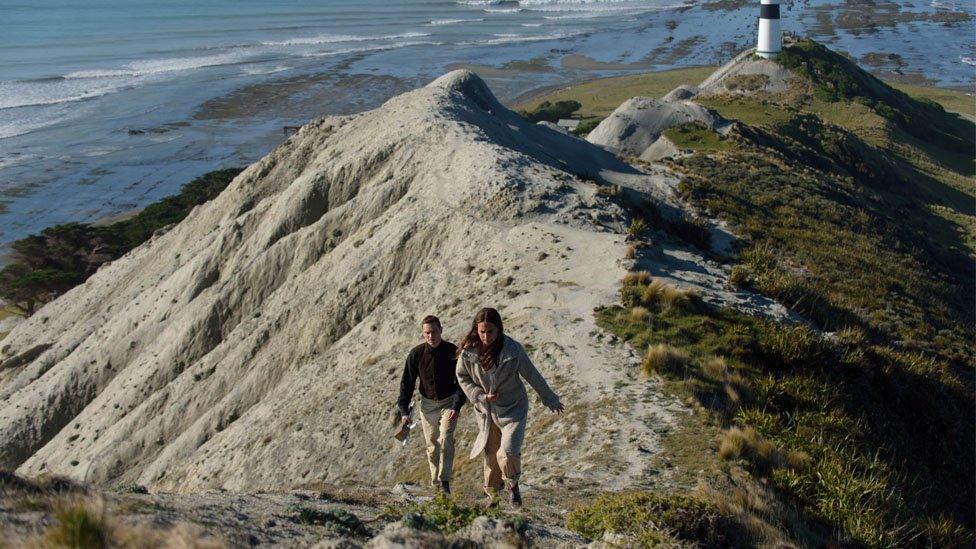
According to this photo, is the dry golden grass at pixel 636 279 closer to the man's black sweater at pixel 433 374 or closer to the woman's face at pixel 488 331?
the man's black sweater at pixel 433 374

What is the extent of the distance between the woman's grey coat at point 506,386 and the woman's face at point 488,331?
0.63 ft

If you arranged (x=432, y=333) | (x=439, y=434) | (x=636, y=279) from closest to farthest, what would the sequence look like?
(x=432, y=333)
(x=439, y=434)
(x=636, y=279)

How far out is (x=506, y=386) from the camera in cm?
930

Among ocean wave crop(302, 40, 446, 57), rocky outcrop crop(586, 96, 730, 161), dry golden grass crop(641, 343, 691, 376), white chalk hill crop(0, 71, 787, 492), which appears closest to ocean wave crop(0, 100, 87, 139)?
ocean wave crop(302, 40, 446, 57)

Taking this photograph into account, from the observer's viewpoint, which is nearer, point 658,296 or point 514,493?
point 514,493

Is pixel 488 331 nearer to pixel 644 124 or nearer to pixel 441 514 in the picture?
pixel 441 514

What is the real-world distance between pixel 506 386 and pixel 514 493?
1.27 metres

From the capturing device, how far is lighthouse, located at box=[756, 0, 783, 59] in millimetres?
76875

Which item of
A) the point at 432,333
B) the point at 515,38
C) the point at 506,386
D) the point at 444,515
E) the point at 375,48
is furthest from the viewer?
the point at 515,38

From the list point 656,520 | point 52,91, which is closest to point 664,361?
point 656,520

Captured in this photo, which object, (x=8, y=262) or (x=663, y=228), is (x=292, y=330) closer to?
(x=663, y=228)

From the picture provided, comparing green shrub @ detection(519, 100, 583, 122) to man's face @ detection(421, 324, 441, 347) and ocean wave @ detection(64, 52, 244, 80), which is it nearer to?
ocean wave @ detection(64, 52, 244, 80)

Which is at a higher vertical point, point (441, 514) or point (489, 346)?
point (489, 346)

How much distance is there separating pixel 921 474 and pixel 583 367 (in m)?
5.36
